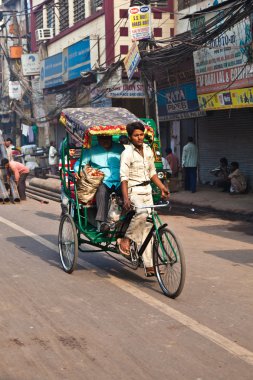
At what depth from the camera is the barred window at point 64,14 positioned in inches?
1271

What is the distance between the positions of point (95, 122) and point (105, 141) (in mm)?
282

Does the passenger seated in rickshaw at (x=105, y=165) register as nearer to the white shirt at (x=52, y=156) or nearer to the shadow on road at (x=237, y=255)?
the shadow on road at (x=237, y=255)

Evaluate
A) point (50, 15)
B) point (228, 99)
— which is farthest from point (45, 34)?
point (228, 99)

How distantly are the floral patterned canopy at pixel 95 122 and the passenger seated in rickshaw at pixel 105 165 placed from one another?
0.61 feet

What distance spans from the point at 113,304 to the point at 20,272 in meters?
2.12

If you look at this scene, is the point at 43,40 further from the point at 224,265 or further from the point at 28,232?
the point at 224,265

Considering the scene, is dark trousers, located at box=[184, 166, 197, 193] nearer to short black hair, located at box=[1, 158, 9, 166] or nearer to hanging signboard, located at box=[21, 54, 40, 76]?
short black hair, located at box=[1, 158, 9, 166]

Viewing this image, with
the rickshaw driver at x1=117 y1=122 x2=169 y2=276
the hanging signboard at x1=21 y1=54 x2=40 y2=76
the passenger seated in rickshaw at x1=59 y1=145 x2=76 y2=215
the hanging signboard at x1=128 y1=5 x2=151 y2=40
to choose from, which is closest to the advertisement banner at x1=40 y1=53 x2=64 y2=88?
the hanging signboard at x1=21 y1=54 x2=40 y2=76

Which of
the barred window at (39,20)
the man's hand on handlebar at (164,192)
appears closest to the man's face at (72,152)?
the man's hand on handlebar at (164,192)

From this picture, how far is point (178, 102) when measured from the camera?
2117 cm

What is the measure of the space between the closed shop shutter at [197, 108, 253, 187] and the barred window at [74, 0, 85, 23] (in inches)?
380

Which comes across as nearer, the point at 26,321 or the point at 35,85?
the point at 26,321

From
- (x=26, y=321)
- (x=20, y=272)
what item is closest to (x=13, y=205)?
(x=20, y=272)

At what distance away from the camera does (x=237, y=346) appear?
5.31 m
